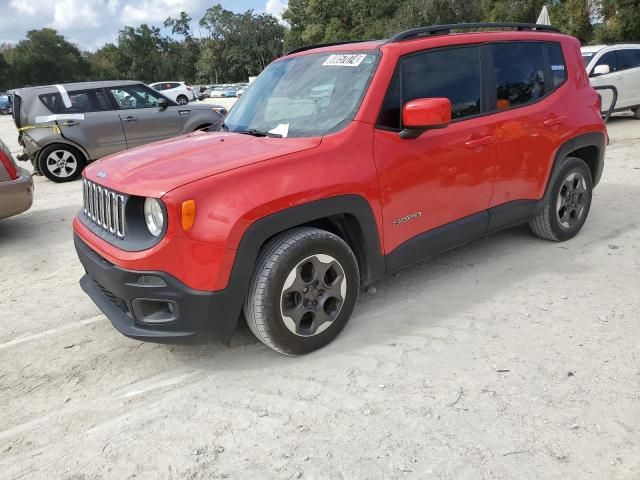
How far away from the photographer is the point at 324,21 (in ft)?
256

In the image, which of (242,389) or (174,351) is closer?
(242,389)

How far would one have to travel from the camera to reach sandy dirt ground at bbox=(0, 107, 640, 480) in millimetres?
2314

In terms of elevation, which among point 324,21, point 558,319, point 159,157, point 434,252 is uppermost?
point 324,21

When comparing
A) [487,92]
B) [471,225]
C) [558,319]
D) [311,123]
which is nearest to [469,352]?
[558,319]

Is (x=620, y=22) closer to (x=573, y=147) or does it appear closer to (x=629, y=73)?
(x=629, y=73)

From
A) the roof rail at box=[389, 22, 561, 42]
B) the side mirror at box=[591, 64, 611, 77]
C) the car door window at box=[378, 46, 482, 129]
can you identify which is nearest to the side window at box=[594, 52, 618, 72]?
the side mirror at box=[591, 64, 611, 77]

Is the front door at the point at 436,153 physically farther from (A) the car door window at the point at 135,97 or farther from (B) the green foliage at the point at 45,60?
(B) the green foliage at the point at 45,60

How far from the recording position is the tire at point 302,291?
2822 millimetres

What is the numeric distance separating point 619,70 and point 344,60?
10.5 m

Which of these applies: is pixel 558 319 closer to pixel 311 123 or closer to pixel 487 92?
pixel 487 92

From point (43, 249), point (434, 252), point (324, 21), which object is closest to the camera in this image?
point (434, 252)

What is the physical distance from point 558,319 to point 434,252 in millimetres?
882

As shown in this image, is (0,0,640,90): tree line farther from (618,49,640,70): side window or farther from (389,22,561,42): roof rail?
(389,22,561,42): roof rail

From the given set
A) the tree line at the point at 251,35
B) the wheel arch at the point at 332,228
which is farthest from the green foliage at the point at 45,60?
the wheel arch at the point at 332,228
